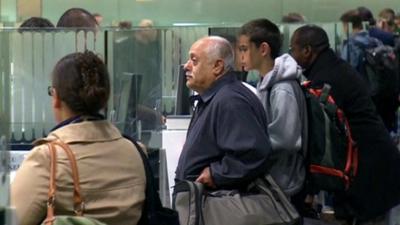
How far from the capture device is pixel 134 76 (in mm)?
4855

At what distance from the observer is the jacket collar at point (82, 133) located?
3.04 m

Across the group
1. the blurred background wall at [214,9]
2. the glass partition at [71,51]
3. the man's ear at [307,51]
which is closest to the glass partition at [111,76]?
the glass partition at [71,51]

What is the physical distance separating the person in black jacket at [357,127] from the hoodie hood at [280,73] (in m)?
0.57

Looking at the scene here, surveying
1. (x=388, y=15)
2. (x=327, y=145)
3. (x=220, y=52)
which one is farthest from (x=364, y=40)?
(x=220, y=52)

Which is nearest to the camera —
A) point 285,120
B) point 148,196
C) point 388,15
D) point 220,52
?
point 148,196

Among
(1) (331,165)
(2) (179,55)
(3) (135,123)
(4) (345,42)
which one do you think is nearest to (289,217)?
(1) (331,165)

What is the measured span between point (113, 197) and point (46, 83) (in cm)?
181

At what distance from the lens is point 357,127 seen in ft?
16.8

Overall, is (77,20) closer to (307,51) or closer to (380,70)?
(307,51)

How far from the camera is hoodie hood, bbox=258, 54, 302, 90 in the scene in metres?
4.49

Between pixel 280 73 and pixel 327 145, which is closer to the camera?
pixel 280 73

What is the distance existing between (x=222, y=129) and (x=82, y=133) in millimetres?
1010

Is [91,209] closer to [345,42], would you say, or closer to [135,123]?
[135,123]

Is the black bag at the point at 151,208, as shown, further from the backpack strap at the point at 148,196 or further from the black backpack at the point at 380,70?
the black backpack at the point at 380,70
